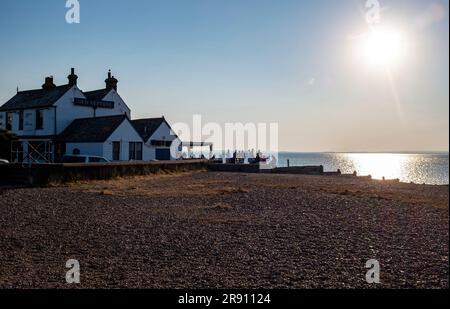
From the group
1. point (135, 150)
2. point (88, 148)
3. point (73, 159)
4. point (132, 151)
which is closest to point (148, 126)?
point (135, 150)

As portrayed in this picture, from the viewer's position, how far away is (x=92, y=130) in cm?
3603

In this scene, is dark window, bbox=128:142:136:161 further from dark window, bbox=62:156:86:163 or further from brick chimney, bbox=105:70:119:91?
brick chimney, bbox=105:70:119:91

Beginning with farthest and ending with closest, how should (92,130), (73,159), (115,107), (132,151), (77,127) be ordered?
(115,107) < (77,127) < (132,151) < (92,130) < (73,159)

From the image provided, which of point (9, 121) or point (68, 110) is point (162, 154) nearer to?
point (68, 110)

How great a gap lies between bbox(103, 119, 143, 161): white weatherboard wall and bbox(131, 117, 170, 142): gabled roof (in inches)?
133

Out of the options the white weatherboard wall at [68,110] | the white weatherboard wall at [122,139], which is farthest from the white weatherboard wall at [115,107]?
the white weatherboard wall at [122,139]

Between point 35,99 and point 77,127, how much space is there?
6.57 m

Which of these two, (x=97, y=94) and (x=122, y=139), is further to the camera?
(x=97, y=94)

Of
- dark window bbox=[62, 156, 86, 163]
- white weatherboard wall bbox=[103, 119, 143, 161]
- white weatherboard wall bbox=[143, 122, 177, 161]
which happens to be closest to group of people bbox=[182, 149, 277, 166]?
white weatherboard wall bbox=[143, 122, 177, 161]

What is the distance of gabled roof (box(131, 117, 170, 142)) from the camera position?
4112 centimetres

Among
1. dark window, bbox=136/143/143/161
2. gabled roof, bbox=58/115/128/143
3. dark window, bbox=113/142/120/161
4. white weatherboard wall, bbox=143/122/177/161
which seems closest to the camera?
gabled roof, bbox=58/115/128/143
